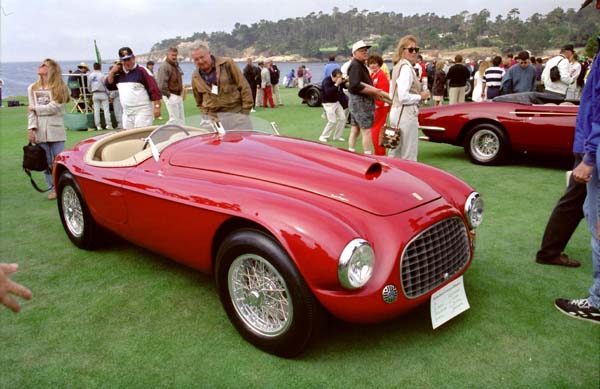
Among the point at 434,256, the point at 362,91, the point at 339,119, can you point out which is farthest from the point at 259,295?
the point at 339,119

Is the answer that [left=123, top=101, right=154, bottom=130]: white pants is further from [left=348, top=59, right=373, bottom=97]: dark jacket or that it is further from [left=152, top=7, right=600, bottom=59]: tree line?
[left=152, top=7, right=600, bottom=59]: tree line

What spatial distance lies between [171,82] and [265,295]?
22.6 ft

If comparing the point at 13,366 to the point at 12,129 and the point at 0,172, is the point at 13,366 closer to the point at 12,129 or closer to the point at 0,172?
the point at 0,172

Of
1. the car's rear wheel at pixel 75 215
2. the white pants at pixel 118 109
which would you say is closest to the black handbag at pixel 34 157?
the car's rear wheel at pixel 75 215

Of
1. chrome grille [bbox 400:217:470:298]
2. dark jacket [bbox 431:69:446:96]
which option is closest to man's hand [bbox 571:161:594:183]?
chrome grille [bbox 400:217:470:298]

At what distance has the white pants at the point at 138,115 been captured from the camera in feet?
22.1

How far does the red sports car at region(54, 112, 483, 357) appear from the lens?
2.37 m

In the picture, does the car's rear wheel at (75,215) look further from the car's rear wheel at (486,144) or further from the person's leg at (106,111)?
the person's leg at (106,111)

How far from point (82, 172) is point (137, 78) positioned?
3087mm

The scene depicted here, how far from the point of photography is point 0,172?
765 cm

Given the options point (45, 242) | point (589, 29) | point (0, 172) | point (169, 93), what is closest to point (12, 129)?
point (0, 172)

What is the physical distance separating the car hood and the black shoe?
1120 millimetres

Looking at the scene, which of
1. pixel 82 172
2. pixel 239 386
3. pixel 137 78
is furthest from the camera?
pixel 137 78

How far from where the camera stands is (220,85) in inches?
219
